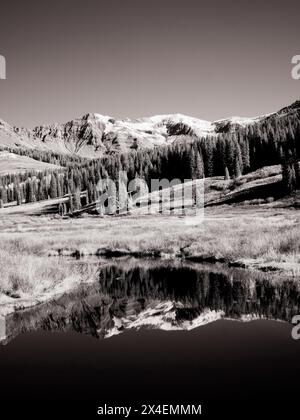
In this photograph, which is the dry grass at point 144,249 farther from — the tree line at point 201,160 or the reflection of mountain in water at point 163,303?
the tree line at point 201,160

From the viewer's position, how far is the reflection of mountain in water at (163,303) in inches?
581

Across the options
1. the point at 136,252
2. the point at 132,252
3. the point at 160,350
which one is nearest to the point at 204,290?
the point at 160,350

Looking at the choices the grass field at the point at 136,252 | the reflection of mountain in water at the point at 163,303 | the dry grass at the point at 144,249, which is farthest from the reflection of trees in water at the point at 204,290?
the dry grass at the point at 144,249

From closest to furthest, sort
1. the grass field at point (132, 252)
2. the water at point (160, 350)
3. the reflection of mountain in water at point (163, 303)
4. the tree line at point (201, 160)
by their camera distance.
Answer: the water at point (160, 350), the reflection of mountain in water at point (163, 303), the grass field at point (132, 252), the tree line at point (201, 160)

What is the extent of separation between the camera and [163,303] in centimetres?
1783

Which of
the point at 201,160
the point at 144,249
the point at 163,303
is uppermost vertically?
the point at 201,160

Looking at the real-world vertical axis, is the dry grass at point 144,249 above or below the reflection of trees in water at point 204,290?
above

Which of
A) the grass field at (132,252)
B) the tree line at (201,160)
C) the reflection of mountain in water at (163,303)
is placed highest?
the tree line at (201,160)

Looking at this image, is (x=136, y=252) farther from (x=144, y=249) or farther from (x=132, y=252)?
(x=144, y=249)

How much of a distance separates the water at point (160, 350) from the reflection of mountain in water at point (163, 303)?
0.04 m

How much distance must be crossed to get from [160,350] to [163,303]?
19.0ft

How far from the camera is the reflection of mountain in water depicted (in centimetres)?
1476

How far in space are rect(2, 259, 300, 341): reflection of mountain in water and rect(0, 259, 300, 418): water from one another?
0.04 m

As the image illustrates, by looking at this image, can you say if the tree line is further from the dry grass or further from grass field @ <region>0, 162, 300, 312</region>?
grass field @ <region>0, 162, 300, 312</region>
